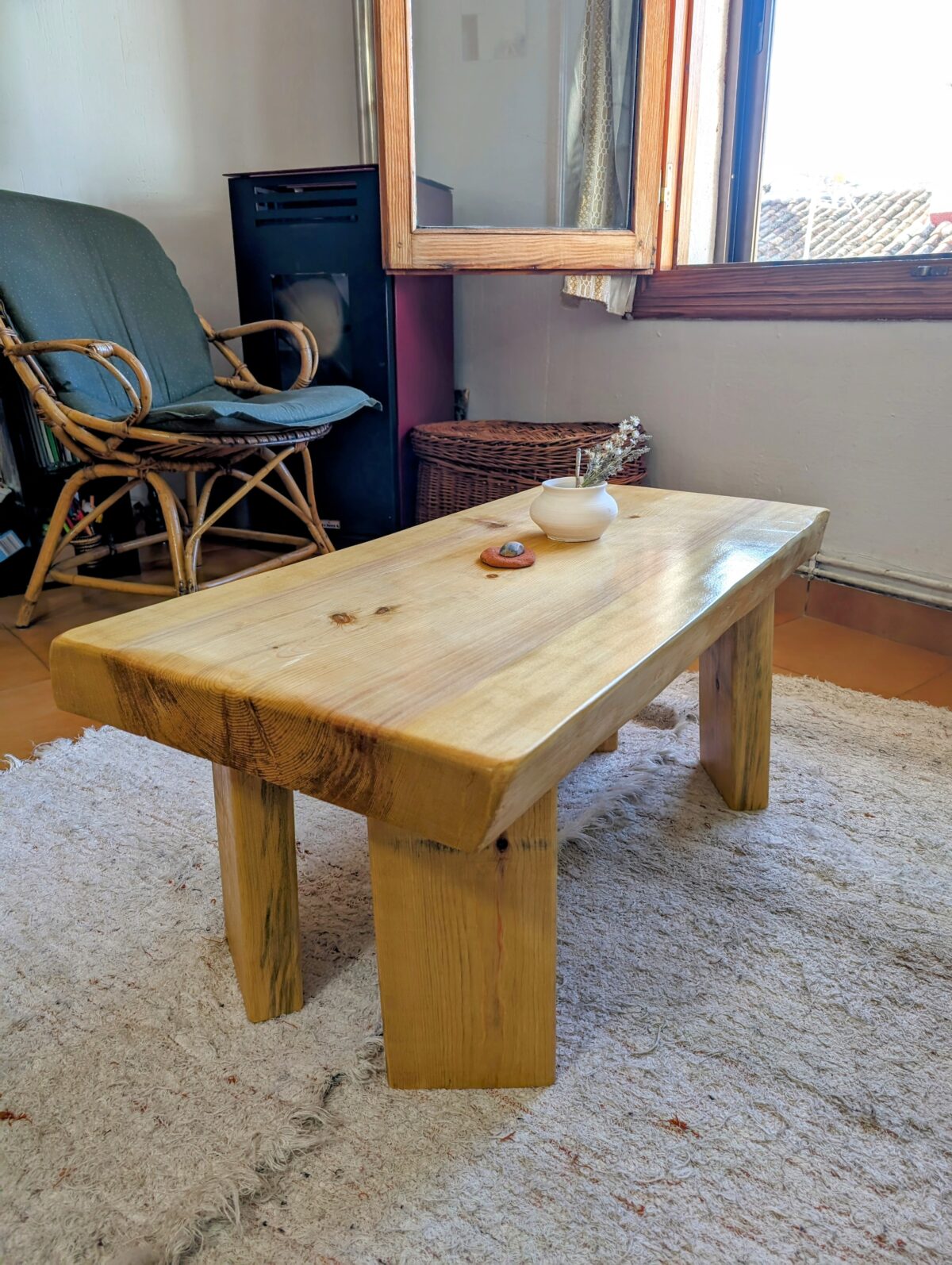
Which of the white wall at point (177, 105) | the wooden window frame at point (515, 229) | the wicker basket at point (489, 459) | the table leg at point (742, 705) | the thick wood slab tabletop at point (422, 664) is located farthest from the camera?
the white wall at point (177, 105)

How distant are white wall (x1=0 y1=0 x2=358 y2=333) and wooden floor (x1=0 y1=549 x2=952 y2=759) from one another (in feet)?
4.11

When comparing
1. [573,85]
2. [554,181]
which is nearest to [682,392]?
[554,181]

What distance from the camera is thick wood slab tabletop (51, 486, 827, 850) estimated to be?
717mm

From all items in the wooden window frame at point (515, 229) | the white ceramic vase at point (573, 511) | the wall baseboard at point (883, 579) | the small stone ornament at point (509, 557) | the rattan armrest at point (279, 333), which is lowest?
the wall baseboard at point (883, 579)

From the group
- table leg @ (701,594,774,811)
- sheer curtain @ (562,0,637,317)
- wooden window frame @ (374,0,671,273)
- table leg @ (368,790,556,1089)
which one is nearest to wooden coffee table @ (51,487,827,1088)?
table leg @ (368,790,556,1089)

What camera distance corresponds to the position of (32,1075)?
3.19 feet

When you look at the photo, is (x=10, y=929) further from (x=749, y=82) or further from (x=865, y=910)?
(x=749, y=82)

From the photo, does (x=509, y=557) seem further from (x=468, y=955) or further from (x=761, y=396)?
(x=761, y=396)

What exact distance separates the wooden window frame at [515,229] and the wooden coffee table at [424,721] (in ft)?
5.05

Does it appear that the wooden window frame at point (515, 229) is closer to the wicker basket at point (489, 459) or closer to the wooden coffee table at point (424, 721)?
the wicker basket at point (489, 459)

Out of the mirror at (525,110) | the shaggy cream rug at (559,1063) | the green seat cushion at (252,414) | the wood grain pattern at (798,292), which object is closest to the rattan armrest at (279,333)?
the green seat cushion at (252,414)

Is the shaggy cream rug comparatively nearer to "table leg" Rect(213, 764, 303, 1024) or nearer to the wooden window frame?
"table leg" Rect(213, 764, 303, 1024)

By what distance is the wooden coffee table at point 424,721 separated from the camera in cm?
73

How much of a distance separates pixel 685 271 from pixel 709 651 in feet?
5.01
